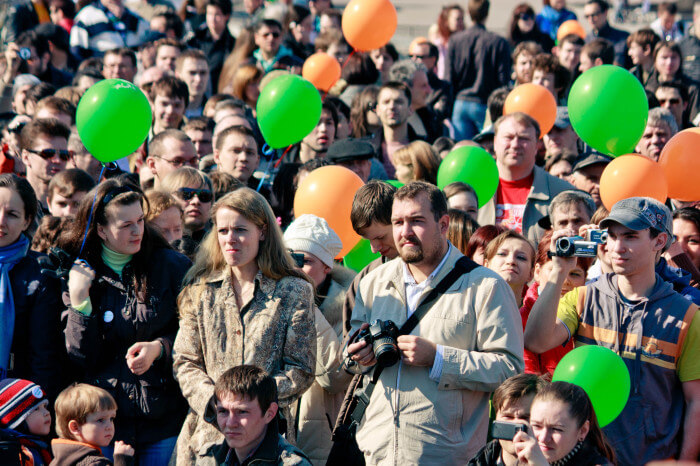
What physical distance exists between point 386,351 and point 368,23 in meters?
5.41

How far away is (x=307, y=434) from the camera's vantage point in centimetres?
530

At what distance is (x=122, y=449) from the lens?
188 inches

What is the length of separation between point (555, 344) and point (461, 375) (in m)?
0.71

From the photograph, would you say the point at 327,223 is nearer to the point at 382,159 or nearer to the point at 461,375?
the point at 461,375

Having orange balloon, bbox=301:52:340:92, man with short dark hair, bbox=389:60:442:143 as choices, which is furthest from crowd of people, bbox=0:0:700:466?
orange balloon, bbox=301:52:340:92

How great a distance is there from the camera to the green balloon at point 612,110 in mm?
6516

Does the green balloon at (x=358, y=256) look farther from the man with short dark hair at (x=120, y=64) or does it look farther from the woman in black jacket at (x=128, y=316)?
the man with short dark hair at (x=120, y=64)

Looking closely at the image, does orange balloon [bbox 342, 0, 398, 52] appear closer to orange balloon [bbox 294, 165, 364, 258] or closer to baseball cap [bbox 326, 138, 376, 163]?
baseball cap [bbox 326, 138, 376, 163]

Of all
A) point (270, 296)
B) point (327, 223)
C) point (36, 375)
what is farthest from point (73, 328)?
point (327, 223)

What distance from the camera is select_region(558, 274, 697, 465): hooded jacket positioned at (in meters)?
4.72

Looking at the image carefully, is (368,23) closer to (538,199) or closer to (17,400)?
(538,199)

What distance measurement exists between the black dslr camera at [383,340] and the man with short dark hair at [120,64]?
21.7ft

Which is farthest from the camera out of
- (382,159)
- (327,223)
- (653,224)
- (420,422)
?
(382,159)

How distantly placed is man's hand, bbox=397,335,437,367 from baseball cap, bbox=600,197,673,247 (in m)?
1.17
